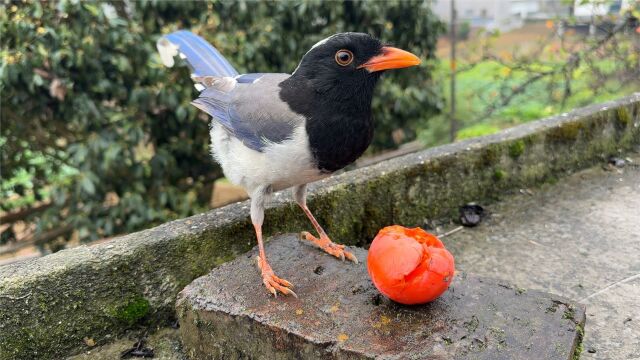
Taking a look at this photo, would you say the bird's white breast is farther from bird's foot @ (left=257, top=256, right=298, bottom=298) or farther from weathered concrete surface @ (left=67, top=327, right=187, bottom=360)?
weathered concrete surface @ (left=67, top=327, right=187, bottom=360)

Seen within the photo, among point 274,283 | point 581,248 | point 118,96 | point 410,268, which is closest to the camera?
point 410,268

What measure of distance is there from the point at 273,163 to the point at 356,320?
2.06 feet

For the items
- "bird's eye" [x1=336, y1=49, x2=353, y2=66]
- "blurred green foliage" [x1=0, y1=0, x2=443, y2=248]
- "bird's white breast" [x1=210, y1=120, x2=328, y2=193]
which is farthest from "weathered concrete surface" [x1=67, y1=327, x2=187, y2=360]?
"blurred green foliage" [x1=0, y1=0, x2=443, y2=248]

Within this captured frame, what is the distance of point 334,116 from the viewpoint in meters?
1.90

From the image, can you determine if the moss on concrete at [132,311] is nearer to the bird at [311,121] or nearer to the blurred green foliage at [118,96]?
the bird at [311,121]

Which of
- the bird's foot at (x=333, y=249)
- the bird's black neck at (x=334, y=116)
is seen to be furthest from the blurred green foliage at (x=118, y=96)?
the bird's black neck at (x=334, y=116)

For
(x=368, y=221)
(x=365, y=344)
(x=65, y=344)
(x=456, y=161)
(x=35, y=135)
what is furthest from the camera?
(x=35, y=135)

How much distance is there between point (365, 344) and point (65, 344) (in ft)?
3.46

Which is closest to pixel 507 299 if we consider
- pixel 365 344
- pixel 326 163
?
pixel 365 344

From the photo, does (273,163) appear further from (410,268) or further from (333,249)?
(410,268)

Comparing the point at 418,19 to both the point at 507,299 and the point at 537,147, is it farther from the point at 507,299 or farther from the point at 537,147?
the point at 507,299

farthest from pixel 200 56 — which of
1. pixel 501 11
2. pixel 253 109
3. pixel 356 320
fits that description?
pixel 501 11

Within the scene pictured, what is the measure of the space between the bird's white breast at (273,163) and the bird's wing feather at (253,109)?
3cm

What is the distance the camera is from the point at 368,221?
2.65m
